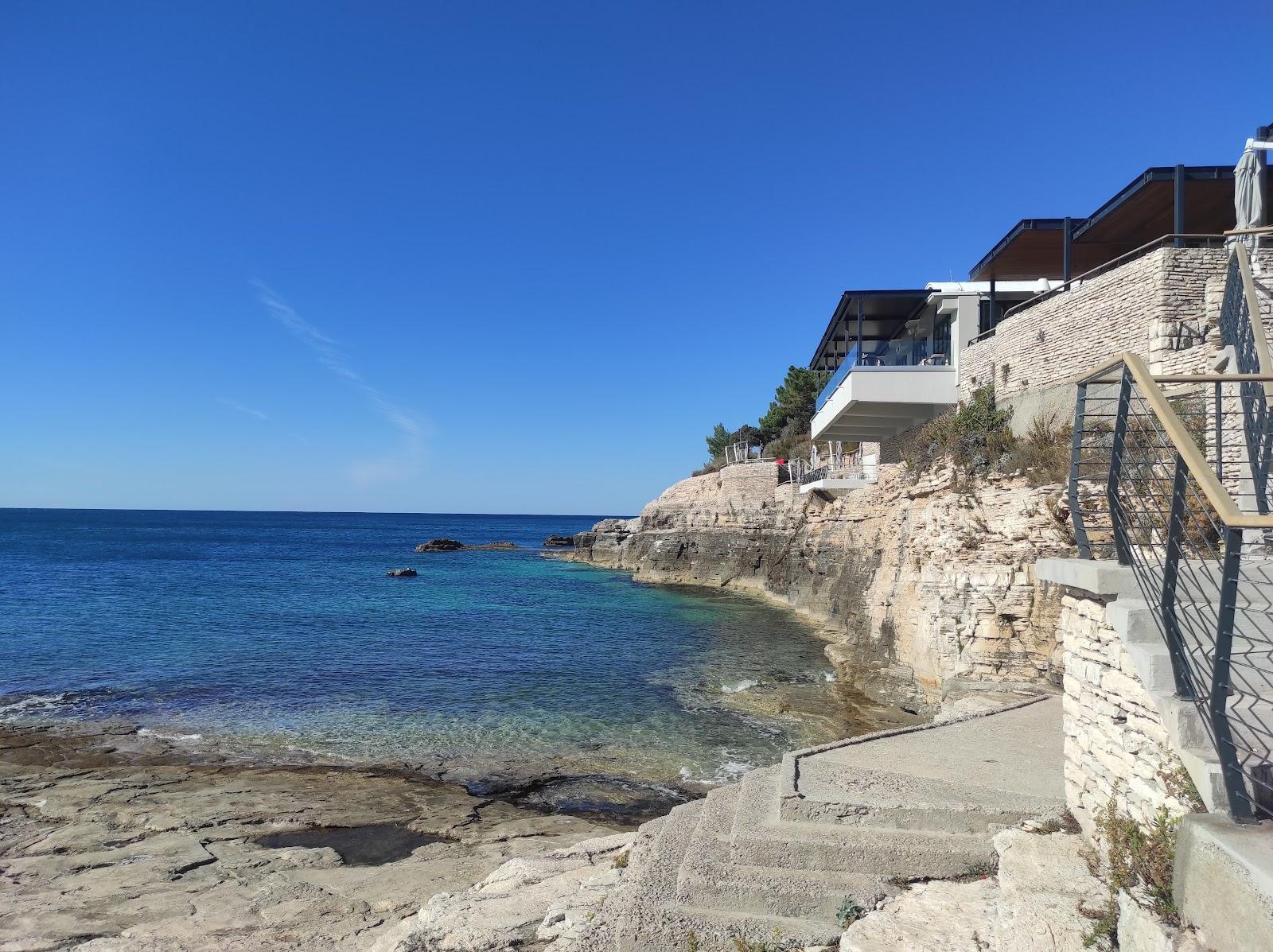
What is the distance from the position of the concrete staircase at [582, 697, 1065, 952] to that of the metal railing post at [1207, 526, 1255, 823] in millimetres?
2169

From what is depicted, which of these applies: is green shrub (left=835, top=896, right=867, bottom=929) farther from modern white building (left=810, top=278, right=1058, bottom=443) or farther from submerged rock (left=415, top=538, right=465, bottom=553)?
Answer: submerged rock (left=415, top=538, right=465, bottom=553)

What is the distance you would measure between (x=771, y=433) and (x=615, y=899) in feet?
188

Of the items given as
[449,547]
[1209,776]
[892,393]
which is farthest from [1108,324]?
[449,547]

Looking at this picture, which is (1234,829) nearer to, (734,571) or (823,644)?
(823,644)

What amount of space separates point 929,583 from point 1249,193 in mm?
7780

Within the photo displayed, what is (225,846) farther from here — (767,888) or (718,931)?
(767,888)

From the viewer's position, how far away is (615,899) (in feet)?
17.2

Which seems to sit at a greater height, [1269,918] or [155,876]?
[1269,918]

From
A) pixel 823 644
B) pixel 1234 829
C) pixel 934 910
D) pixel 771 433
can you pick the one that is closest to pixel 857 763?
pixel 934 910

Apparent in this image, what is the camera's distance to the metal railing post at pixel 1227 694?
3486 mm

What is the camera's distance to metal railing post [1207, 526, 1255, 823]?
3486 mm

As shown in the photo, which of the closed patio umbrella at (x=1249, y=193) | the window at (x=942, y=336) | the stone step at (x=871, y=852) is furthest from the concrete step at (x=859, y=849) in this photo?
the window at (x=942, y=336)

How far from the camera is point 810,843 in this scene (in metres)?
5.64

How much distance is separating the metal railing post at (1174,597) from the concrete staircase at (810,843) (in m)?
1.93
